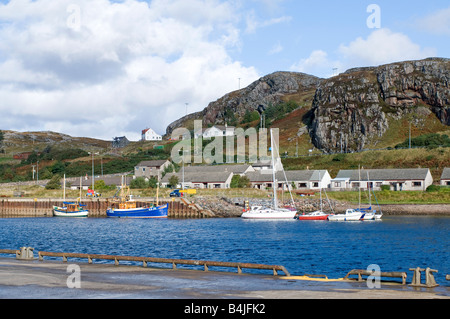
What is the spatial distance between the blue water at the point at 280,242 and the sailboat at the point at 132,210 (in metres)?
13.3

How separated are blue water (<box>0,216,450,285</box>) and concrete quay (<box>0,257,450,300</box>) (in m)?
12.0

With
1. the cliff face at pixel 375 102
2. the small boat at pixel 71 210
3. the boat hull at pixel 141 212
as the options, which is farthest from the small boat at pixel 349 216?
the cliff face at pixel 375 102

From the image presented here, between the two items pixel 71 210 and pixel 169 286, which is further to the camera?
pixel 71 210

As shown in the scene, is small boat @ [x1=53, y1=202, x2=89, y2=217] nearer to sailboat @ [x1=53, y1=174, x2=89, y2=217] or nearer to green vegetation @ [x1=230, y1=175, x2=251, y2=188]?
sailboat @ [x1=53, y1=174, x2=89, y2=217]

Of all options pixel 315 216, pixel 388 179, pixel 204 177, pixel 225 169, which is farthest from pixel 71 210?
pixel 388 179

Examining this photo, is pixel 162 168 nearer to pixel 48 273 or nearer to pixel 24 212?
pixel 24 212

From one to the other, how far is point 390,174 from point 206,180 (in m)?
45.3

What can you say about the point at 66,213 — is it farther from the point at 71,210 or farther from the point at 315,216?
the point at 315,216

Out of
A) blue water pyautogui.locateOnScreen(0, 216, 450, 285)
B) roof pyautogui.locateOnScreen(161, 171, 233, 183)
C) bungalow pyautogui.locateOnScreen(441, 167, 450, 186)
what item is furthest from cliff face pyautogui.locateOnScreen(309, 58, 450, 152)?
blue water pyautogui.locateOnScreen(0, 216, 450, 285)

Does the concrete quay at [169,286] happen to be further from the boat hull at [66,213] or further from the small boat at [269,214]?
the boat hull at [66,213]

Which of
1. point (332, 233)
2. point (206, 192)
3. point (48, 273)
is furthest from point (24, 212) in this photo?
point (48, 273)

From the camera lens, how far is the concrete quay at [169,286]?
811 inches

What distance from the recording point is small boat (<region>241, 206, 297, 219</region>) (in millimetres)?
91312

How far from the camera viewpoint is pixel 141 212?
102m
